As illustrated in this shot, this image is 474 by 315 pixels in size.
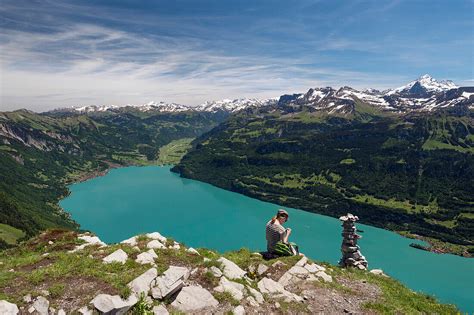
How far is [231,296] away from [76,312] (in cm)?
820

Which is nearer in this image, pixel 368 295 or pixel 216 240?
pixel 368 295

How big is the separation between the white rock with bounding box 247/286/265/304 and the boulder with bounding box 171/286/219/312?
102 inches

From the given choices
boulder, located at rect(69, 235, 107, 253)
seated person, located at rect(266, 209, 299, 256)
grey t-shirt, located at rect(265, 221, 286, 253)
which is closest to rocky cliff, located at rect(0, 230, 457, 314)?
boulder, located at rect(69, 235, 107, 253)

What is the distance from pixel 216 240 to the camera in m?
193

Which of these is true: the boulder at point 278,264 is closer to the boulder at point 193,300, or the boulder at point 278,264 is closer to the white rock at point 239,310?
the white rock at point 239,310

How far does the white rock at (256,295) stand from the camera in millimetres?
20609

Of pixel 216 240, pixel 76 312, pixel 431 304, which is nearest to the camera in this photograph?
pixel 76 312

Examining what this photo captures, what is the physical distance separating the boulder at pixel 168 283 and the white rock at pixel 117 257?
4.29m

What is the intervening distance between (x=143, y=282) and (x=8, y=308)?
6.29 m

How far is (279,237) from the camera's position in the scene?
2883 centimetres

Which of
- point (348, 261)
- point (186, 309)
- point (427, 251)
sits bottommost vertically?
point (427, 251)

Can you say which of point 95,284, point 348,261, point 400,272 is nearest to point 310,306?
point 95,284

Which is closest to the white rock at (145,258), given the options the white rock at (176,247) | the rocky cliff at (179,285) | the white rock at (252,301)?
the rocky cliff at (179,285)

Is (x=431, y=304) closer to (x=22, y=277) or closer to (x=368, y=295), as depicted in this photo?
(x=368, y=295)
